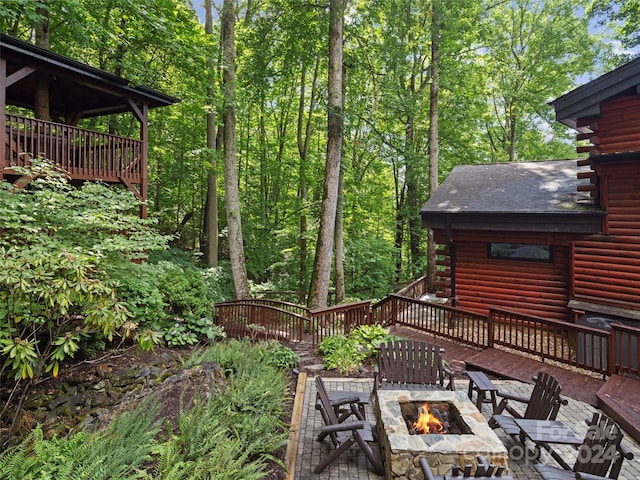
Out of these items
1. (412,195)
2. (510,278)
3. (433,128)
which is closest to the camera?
(510,278)

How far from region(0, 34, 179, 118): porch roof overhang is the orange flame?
10.1 metres

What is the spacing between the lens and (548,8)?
2034 centimetres

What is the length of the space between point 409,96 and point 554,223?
10.3 metres

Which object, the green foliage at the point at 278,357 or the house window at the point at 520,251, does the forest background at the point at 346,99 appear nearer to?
the house window at the point at 520,251

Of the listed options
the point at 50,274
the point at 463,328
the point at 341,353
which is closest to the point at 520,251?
the point at 463,328

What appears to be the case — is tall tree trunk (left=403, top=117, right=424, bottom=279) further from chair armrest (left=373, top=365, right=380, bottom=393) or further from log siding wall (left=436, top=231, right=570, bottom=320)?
chair armrest (left=373, top=365, right=380, bottom=393)

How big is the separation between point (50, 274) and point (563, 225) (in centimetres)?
1039

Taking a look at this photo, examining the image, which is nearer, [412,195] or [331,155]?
[331,155]

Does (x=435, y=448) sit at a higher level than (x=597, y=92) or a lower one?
lower

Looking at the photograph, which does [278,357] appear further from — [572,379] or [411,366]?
[572,379]

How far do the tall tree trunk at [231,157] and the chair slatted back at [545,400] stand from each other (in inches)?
366

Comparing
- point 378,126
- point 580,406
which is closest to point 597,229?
point 580,406

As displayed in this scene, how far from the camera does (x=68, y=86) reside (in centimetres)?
1049

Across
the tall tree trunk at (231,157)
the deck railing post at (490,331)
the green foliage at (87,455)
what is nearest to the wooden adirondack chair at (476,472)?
the green foliage at (87,455)
